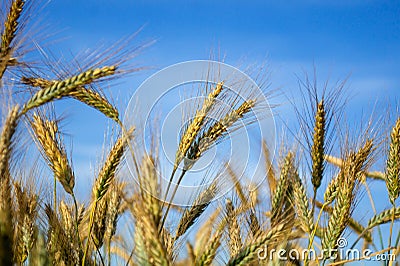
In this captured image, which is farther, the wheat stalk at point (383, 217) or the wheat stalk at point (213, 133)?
the wheat stalk at point (383, 217)

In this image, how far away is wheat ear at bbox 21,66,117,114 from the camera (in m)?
2.50

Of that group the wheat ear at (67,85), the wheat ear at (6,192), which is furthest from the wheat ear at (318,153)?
the wheat ear at (6,192)

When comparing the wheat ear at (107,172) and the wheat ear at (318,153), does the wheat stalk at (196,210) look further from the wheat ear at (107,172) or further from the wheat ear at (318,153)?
the wheat ear at (318,153)

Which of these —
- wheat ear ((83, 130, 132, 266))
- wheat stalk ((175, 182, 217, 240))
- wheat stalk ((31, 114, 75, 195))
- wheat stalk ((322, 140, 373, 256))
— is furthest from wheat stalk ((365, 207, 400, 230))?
wheat stalk ((31, 114, 75, 195))

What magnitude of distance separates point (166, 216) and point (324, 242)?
86cm

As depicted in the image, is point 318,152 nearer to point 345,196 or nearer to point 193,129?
point 345,196

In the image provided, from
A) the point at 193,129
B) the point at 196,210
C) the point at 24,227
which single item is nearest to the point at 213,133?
the point at 193,129

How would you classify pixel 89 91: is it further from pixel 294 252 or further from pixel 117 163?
pixel 294 252

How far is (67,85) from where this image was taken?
102 inches

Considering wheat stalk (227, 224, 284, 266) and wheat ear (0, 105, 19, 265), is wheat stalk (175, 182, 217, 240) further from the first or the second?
wheat ear (0, 105, 19, 265)

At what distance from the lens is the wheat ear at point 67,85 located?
2496 mm

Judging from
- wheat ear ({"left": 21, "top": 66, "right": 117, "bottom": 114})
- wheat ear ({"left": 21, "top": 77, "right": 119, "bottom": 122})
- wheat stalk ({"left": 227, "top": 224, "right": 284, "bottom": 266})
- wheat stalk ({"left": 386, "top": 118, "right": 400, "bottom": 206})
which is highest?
wheat stalk ({"left": 386, "top": 118, "right": 400, "bottom": 206})

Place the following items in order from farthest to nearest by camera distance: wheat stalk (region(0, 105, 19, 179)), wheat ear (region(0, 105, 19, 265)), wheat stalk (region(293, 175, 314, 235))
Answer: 1. wheat stalk (region(293, 175, 314, 235))
2. wheat stalk (region(0, 105, 19, 179))
3. wheat ear (region(0, 105, 19, 265))

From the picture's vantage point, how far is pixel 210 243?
2.52m
